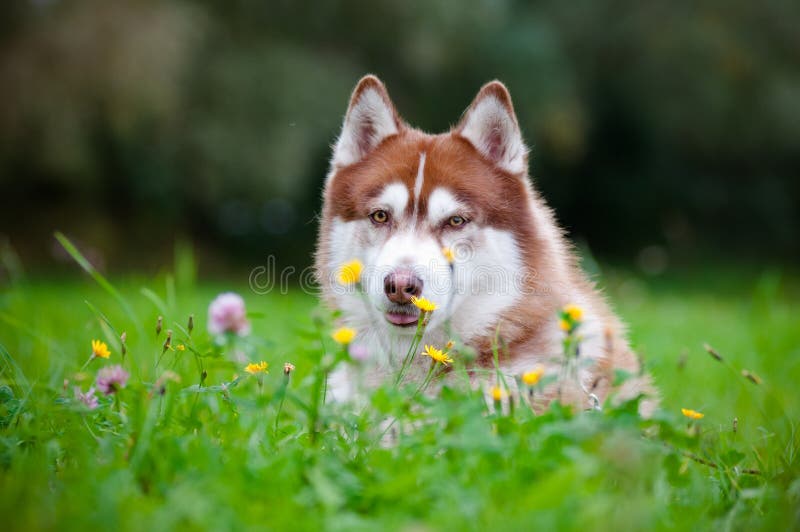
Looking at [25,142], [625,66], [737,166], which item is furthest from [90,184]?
[737,166]

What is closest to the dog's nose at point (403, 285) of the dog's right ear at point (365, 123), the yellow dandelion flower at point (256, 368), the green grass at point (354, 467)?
the green grass at point (354, 467)

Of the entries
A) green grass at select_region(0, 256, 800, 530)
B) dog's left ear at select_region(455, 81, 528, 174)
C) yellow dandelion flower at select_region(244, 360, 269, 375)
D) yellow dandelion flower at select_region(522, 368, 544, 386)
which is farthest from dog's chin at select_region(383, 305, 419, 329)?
dog's left ear at select_region(455, 81, 528, 174)

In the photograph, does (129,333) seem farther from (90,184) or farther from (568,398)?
(90,184)

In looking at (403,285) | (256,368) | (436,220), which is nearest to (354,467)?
(256,368)

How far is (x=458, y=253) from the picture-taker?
2963 mm

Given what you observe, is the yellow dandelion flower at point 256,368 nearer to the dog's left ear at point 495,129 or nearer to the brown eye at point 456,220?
the brown eye at point 456,220

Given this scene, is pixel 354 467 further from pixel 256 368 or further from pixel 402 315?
pixel 402 315

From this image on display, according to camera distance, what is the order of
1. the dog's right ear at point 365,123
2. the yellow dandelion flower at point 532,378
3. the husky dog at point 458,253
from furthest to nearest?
the dog's right ear at point 365,123 < the husky dog at point 458,253 < the yellow dandelion flower at point 532,378

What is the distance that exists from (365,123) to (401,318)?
1.23 meters

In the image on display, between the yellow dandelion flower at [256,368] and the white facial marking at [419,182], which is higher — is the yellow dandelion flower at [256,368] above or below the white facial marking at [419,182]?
below

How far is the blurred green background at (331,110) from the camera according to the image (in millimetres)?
11086

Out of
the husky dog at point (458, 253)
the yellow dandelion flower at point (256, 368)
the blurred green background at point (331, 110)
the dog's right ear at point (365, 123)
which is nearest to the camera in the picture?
the yellow dandelion flower at point (256, 368)

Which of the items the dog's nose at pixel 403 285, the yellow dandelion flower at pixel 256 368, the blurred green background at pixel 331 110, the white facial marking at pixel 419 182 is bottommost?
the blurred green background at pixel 331 110

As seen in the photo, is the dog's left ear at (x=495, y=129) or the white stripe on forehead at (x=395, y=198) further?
the dog's left ear at (x=495, y=129)
